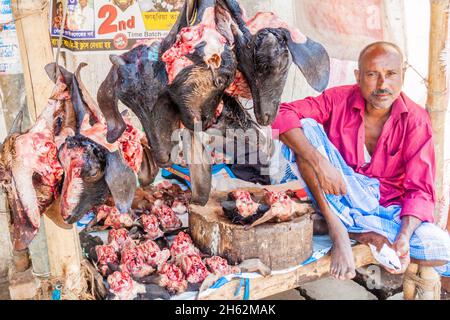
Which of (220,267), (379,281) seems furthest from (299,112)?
(379,281)

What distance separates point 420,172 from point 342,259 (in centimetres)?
71

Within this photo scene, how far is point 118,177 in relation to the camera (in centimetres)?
177

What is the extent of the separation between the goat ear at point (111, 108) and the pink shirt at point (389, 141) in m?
1.28

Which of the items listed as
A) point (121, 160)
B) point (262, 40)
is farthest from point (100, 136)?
point (262, 40)

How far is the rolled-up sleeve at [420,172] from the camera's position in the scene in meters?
2.71

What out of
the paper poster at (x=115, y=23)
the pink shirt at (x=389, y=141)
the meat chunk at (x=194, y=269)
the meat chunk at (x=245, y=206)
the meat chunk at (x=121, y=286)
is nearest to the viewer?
the meat chunk at (x=121, y=286)

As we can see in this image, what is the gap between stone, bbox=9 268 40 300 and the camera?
2.55 m

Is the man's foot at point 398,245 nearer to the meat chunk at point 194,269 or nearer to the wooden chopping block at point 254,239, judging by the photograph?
the wooden chopping block at point 254,239

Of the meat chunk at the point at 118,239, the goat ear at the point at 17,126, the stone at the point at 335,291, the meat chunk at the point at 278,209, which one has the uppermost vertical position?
the goat ear at the point at 17,126

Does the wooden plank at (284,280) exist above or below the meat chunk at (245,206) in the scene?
below

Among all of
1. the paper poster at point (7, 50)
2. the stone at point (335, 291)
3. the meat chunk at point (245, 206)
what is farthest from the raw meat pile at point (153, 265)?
the stone at point (335, 291)

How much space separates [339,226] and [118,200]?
147 centimetres

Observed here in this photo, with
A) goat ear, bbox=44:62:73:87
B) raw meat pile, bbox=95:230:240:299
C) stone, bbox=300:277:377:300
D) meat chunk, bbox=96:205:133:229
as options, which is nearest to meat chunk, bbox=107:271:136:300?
raw meat pile, bbox=95:230:240:299
